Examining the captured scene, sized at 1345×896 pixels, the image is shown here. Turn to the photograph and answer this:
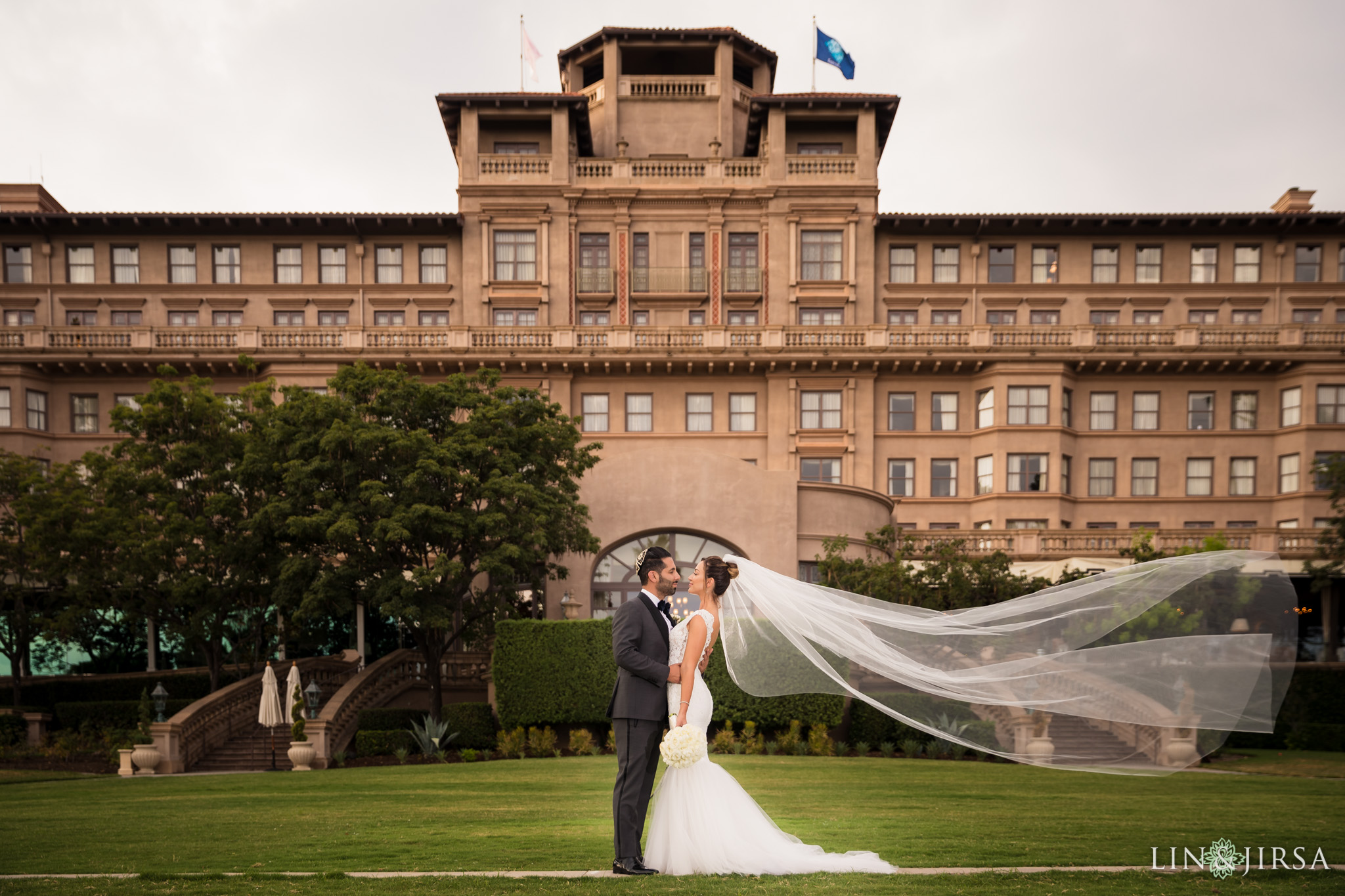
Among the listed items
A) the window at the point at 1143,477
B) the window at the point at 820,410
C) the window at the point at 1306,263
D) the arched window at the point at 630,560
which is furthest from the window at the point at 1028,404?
the arched window at the point at 630,560

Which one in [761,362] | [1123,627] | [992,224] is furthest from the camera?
[992,224]

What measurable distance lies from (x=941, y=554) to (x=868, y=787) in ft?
42.5

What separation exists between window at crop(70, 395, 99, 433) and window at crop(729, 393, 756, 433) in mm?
30817

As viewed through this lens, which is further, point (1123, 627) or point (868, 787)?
point (868, 787)

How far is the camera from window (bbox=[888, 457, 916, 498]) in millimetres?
46812

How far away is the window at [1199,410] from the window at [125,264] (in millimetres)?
53904

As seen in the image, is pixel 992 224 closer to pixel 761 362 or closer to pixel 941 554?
pixel 761 362

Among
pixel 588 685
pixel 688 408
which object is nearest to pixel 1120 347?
pixel 688 408

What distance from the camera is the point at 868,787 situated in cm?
1764

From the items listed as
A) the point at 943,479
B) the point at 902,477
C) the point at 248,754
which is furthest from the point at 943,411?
the point at 248,754

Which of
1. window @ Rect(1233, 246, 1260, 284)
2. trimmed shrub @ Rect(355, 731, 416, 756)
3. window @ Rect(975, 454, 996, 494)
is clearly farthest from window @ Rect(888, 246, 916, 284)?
trimmed shrub @ Rect(355, 731, 416, 756)

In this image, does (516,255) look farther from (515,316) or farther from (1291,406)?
(1291,406)

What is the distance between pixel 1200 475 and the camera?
47.2 meters

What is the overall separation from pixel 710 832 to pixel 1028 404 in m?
40.9
